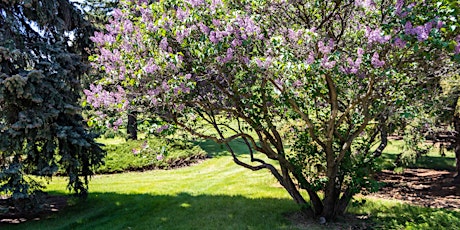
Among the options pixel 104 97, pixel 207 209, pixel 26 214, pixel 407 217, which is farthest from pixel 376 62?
pixel 26 214

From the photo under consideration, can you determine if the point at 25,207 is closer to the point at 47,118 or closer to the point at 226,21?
the point at 47,118

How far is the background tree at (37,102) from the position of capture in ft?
20.3

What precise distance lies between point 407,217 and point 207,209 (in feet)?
11.8

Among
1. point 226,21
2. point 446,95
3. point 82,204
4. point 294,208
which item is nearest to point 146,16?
point 226,21

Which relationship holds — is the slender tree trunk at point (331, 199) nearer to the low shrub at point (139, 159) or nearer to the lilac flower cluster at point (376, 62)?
the lilac flower cluster at point (376, 62)

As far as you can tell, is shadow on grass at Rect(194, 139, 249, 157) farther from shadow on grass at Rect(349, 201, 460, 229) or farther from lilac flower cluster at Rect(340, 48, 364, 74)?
lilac flower cluster at Rect(340, 48, 364, 74)

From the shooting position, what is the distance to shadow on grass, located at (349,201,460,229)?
16.7ft

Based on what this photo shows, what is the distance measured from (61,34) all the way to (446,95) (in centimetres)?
880

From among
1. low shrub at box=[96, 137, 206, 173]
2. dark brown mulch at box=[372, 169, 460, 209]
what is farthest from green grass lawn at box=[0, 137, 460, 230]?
low shrub at box=[96, 137, 206, 173]

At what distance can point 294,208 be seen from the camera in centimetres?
666

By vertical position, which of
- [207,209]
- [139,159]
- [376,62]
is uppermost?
[376,62]

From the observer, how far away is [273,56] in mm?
4211

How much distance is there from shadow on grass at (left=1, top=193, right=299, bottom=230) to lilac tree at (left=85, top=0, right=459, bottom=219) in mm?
1348

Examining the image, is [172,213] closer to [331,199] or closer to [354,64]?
[331,199]
